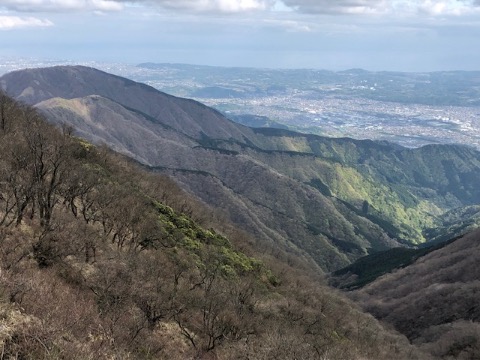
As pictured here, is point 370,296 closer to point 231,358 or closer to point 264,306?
point 264,306

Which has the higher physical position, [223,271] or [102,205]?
[102,205]

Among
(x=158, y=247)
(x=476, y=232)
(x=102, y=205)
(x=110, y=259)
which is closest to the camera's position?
(x=110, y=259)

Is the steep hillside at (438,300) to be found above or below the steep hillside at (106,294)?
below

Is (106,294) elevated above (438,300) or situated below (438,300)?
above

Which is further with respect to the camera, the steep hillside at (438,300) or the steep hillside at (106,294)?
the steep hillside at (438,300)

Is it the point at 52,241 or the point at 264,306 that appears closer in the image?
the point at 52,241

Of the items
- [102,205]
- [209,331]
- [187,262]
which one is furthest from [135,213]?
[209,331]

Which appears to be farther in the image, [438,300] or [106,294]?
[438,300]

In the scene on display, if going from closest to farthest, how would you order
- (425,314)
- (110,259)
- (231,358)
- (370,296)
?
(231,358)
(110,259)
(425,314)
(370,296)
